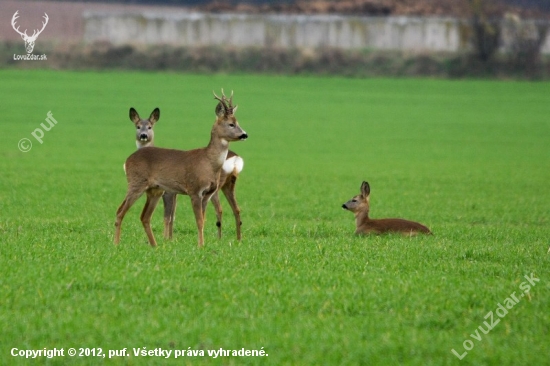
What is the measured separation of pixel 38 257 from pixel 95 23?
56038 millimetres

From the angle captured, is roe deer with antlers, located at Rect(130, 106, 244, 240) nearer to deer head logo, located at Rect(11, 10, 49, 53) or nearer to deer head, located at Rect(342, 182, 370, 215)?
deer head, located at Rect(342, 182, 370, 215)

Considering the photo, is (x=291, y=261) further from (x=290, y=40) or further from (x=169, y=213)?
(x=290, y=40)

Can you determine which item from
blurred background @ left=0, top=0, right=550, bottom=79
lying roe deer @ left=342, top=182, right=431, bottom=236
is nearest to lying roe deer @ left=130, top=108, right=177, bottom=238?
lying roe deer @ left=342, top=182, right=431, bottom=236

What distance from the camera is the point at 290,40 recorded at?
64.8 metres

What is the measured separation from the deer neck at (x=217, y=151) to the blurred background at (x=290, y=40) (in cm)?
4793

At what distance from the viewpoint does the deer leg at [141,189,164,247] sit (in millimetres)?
11969

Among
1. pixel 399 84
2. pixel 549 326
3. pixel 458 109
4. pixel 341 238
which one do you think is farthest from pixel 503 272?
pixel 399 84

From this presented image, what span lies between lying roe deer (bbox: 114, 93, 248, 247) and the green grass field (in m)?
0.48

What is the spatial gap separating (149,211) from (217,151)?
1.08 m

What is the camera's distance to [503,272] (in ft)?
33.3

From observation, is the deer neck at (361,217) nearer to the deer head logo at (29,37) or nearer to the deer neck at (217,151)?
the deer neck at (217,151)

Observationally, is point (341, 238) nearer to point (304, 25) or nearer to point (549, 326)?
point (549, 326)

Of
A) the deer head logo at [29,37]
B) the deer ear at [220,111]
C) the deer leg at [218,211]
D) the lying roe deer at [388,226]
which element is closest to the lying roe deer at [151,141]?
the deer leg at [218,211]

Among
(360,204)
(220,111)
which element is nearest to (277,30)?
(360,204)
